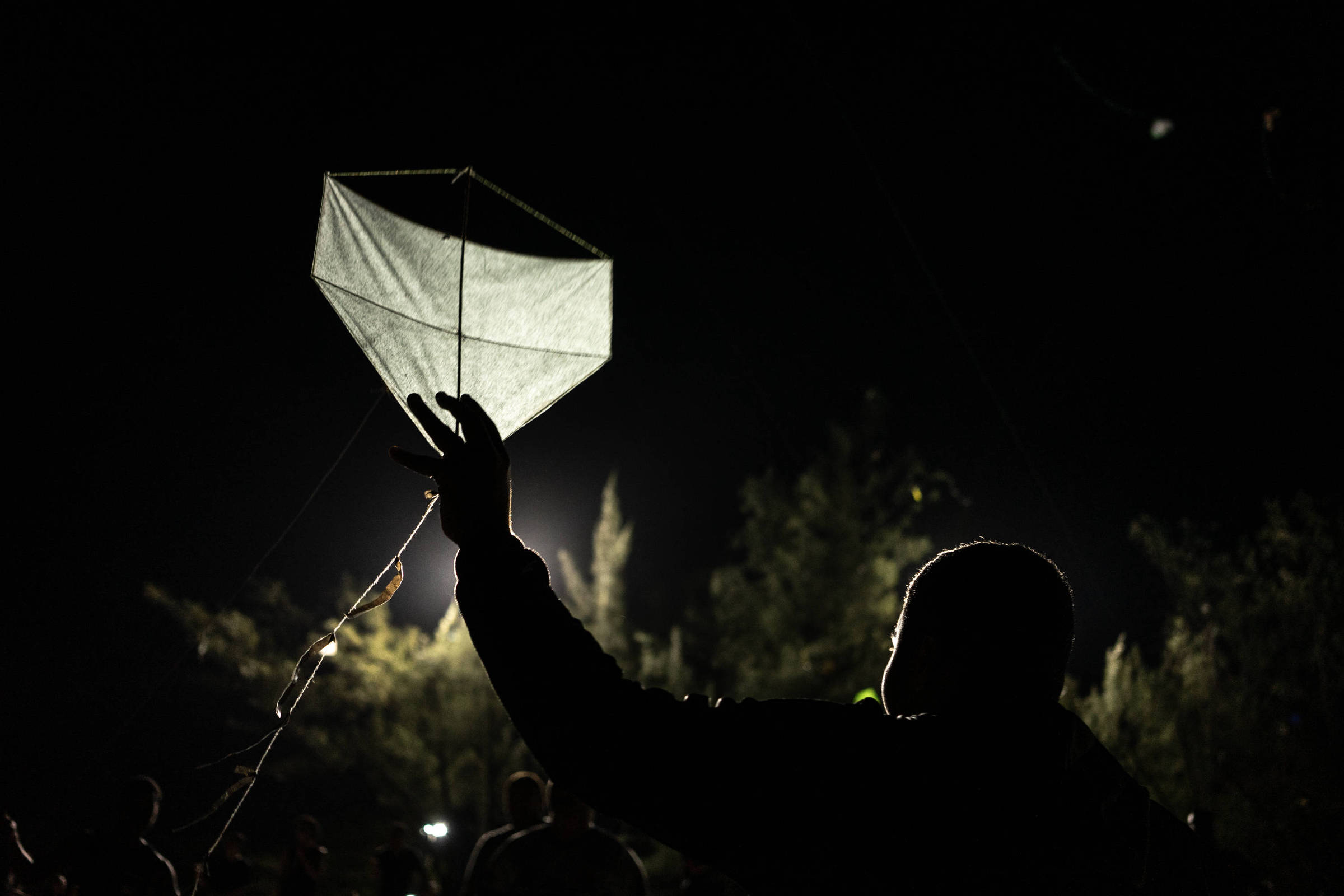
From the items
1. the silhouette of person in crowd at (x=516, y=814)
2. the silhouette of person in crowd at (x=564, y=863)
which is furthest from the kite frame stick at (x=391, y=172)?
the silhouette of person in crowd at (x=516, y=814)

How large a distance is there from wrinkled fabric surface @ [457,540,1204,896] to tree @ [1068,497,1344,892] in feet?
44.7

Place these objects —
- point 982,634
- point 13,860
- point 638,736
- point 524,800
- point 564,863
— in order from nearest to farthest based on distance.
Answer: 1. point 638,736
2. point 982,634
3. point 564,863
4. point 13,860
5. point 524,800

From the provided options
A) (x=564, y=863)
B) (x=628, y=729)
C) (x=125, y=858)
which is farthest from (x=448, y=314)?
(x=125, y=858)

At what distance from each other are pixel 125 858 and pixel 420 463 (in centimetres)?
459

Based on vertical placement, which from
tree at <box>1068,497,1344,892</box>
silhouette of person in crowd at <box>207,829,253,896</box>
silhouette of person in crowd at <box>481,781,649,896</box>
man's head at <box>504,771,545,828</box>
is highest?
silhouette of person in crowd at <box>481,781,649,896</box>

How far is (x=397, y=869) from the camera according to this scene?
7.63m

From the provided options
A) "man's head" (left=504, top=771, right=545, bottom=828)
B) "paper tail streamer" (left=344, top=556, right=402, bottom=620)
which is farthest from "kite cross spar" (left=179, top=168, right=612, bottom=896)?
"man's head" (left=504, top=771, right=545, bottom=828)

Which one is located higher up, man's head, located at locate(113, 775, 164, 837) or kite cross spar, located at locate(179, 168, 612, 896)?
kite cross spar, located at locate(179, 168, 612, 896)

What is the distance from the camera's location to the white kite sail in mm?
2826

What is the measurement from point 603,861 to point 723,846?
3494 millimetres

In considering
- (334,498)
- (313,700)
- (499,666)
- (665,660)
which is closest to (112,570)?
(334,498)

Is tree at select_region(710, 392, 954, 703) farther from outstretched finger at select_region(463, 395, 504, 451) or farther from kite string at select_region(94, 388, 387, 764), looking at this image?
outstretched finger at select_region(463, 395, 504, 451)

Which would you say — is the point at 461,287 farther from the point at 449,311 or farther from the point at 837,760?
the point at 837,760

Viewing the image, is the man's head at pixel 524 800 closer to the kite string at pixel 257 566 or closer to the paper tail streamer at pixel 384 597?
the kite string at pixel 257 566
